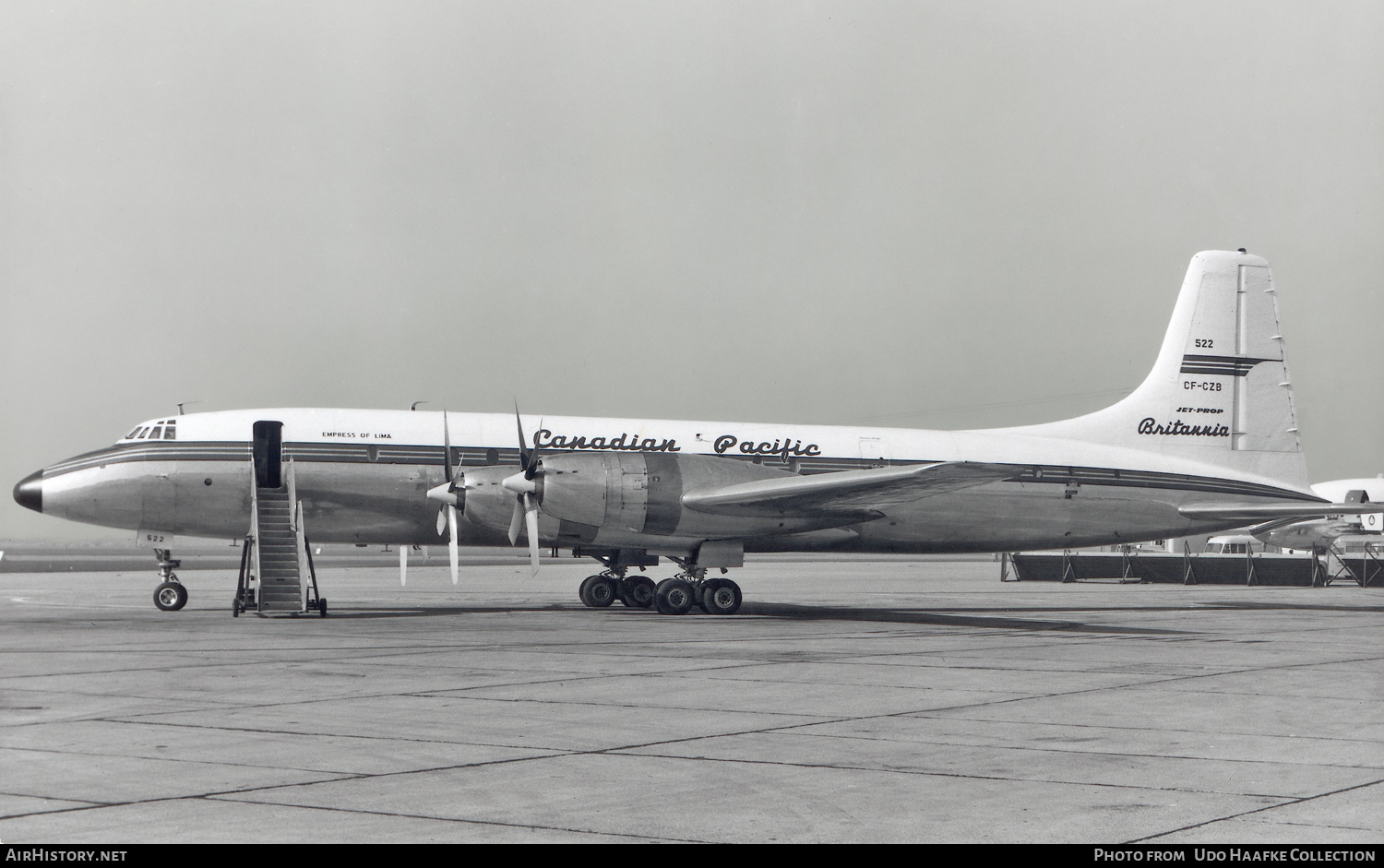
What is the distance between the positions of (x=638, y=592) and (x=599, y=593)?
941 millimetres

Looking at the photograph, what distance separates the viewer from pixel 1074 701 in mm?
12305

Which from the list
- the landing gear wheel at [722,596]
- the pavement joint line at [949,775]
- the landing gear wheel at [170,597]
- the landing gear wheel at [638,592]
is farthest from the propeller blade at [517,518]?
the pavement joint line at [949,775]

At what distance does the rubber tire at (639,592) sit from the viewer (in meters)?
28.8

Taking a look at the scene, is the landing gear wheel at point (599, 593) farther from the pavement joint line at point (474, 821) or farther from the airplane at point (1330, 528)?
the airplane at point (1330, 528)

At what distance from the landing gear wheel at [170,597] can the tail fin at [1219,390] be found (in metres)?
20.1

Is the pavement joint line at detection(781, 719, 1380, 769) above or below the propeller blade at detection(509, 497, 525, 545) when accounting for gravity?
below

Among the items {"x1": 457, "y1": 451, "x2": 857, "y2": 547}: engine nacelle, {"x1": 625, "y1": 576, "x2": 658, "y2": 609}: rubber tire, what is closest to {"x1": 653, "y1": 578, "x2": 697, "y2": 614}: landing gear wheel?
{"x1": 457, "y1": 451, "x2": 857, "y2": 547}: engine nacelle

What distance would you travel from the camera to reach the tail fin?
31.7 meters

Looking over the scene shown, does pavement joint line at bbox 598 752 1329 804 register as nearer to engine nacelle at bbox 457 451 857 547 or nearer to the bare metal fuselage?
engine nacelle at bbox 457 451 857 547

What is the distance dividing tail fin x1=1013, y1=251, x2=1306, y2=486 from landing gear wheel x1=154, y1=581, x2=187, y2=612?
20106 millimetres

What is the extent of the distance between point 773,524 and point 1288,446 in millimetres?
15458

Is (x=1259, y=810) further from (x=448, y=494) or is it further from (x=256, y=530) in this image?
(x=256, y=530)

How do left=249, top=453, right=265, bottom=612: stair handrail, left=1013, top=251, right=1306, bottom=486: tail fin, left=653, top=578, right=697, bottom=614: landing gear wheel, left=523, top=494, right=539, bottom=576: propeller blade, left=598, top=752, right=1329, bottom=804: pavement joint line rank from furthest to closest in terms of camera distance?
1. left=1013, top=251, right=1306, bottom=486: tail fin
2. left=653, top=578, right=697, bottom=614: landing gear wheel
3. left=249, top=453, right=265, bottom=612: stair handrail
4. left=523, top=494, right=539, bottom=576: propeller blade
5. left=598, top=752, right=1329, bottom=804: pavement joint line
